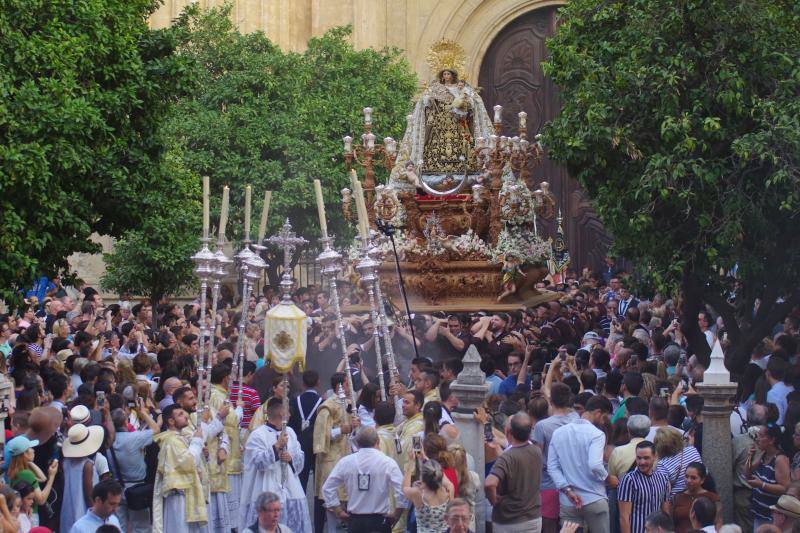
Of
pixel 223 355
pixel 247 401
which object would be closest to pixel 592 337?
pixel 223 355

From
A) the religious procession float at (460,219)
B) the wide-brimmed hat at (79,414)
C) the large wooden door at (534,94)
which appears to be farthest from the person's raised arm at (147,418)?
the large wooden door at (534,94)

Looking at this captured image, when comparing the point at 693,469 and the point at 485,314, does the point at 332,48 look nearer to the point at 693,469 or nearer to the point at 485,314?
the point at 485,314

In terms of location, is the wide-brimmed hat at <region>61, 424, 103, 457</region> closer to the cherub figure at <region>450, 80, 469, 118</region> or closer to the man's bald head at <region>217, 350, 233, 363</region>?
the man's bald head at <region>217, 350, 233, 363</region>

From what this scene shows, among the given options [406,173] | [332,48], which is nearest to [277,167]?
[332,48]

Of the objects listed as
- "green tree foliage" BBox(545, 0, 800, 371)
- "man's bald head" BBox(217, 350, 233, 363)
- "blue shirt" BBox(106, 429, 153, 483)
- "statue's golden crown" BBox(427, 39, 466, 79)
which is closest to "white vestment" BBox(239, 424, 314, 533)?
"blue shirt" BBox(106, 429, 153, 483)

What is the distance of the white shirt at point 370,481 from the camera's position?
11.1 meters

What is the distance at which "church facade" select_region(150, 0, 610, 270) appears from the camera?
3425 cm

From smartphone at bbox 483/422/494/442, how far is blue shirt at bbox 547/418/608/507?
97 cm

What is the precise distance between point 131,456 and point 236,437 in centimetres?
104

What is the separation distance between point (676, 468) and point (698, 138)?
5461 millimetres

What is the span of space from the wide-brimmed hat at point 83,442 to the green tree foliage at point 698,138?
657 cm

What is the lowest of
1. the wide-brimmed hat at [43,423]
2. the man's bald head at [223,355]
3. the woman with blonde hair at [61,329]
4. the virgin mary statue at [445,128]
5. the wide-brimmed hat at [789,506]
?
the wide-brimmed hat at [789,506]

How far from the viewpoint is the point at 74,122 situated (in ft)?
48.3

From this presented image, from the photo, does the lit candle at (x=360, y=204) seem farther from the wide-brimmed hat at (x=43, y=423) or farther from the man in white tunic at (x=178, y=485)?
the wide-brimmed hat at (x=43, y=423)
